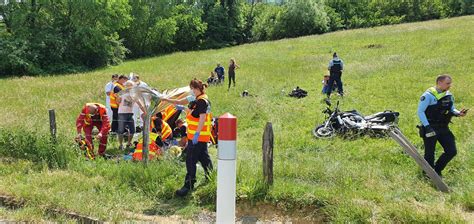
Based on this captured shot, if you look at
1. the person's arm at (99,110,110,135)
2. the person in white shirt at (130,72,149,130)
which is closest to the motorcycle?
the person in white shirt at (130,72,149,130)

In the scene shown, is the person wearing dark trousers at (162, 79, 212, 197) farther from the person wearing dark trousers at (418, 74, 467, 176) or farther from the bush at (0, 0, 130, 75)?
the bush at (0, 0, 130, 75)

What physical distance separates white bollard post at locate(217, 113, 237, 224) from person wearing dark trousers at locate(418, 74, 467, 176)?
403 centimetres

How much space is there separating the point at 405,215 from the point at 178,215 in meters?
2.97

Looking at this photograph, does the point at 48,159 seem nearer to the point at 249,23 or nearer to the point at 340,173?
the point at 340,173

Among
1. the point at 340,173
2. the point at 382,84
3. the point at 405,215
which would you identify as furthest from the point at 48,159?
the point at 382,84

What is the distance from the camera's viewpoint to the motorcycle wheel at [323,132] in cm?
1054

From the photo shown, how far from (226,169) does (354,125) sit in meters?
6.95

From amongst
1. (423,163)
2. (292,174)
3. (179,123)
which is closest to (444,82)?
(423,163)

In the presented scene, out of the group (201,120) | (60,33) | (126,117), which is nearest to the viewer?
(201,120)

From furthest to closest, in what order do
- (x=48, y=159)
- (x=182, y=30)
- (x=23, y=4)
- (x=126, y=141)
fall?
1. (x=182, y=30)
2. (x=23, y=4)
3. (x=126, y=141)
4. (x=48, y=159)

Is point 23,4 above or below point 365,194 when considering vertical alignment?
above

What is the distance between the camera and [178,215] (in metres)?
5.99

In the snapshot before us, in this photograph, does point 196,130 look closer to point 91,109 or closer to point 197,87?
point 197,87

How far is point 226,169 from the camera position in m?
4.11
